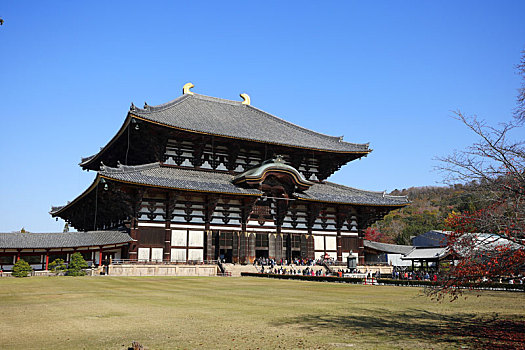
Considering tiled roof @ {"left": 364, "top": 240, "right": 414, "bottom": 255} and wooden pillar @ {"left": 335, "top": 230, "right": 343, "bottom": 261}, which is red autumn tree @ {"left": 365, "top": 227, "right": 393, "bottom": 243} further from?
wooden pillar @ {"left": 335, "top": 230, "right": 343, "bottom": 261}

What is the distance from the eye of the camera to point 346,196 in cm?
5000

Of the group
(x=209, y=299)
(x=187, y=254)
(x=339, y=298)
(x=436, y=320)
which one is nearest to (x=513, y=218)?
(x=436, y=320)

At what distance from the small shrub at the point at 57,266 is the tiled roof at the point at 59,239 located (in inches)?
58.7

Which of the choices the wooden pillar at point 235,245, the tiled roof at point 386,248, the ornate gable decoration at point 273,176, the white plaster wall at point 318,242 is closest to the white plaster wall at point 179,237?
the wooden pillar at point 235,245

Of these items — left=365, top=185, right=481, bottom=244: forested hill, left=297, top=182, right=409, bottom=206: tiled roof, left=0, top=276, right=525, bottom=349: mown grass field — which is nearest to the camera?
left=0, top=276, right=525, bottom=349: mown grass field

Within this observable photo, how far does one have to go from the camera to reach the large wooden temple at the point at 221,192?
40.3 m

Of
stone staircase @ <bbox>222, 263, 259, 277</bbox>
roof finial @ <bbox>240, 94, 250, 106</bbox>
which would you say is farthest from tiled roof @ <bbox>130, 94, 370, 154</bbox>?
stone staircase @ <bbox>222, 263, 259, 277</bbox>

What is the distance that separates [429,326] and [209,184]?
3214cm

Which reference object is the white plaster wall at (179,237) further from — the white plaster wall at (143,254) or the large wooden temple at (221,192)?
the white plaster wall at (143,254)

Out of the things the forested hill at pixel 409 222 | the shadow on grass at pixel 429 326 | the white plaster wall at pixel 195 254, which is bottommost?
the shadow on grass at pixel 429 326

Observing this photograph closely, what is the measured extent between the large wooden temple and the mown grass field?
71.7 ft

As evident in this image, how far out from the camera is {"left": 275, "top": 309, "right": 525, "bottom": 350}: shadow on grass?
9875 millimetres

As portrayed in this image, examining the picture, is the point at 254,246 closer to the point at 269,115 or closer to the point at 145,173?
the point at 145,173

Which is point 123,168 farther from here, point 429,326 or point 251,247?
point 429,326
